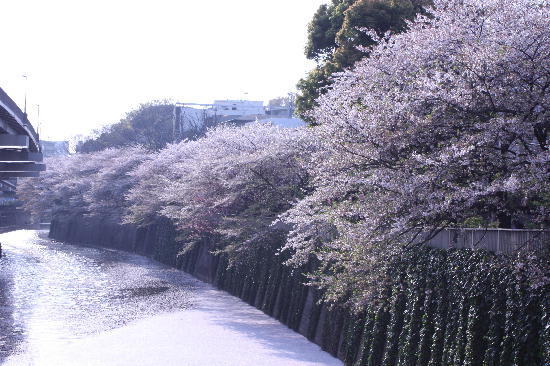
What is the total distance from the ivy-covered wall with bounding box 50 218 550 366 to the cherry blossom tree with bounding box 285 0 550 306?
0.78 meters

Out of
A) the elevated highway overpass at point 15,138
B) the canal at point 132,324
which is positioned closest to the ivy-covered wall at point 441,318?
the canal at point 132,324

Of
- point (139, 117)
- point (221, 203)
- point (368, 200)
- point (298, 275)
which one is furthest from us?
point (139, 117)

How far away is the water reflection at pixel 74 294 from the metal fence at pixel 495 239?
42.4ft

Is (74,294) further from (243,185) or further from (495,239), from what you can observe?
(495,239)

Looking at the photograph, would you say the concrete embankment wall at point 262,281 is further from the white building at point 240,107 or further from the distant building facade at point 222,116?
the white building at point 240,107

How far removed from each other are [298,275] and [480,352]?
14.1 m

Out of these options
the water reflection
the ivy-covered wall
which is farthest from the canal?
the ivy-covered wall

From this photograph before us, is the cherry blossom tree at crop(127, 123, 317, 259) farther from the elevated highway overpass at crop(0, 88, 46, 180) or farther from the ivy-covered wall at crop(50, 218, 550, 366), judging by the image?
the elevated highway overpass at crop(0, 88, 46, 180)

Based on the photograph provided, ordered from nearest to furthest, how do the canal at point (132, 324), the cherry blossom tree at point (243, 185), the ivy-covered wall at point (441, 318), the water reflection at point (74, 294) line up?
the ivy-covered wall at point (441, 318) → the canal at point (132, 324) → the water reflection at point (74, 294) → the cherry blossom tree at point (243, 185)

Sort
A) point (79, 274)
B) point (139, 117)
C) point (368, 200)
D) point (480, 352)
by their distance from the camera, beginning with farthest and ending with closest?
1. point (139, 117)
2. point (79, 274)
3. point (368, 200)
4. point (480, 352)

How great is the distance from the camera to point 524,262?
42.8ft

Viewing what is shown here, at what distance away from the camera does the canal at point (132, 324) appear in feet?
78.1

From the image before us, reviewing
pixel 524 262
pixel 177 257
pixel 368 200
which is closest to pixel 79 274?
pixel 177 257

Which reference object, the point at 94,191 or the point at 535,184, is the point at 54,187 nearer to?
the point at 94,191
